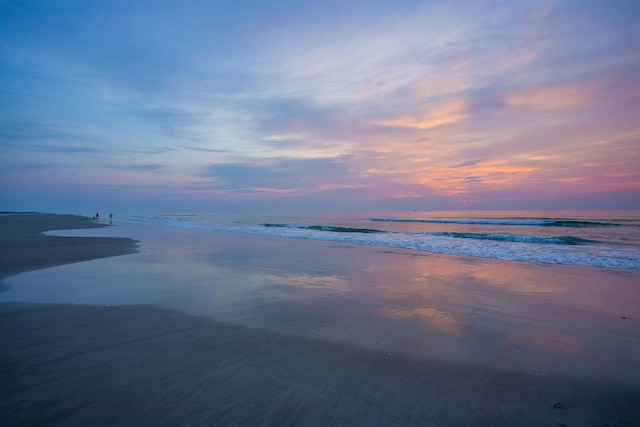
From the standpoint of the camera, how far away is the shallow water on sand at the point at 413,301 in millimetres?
4223

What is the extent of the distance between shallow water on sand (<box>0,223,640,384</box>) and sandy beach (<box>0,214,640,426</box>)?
4cm

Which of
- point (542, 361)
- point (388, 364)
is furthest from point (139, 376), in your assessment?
point (542, 361)

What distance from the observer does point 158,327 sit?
4.79 meters

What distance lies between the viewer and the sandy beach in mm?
2855

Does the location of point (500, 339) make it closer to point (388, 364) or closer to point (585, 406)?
point (585, 406)

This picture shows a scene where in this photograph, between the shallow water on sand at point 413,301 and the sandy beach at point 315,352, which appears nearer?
the sandy beach at point 315,352

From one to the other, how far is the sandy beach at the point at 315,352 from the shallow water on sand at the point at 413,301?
0.04 m

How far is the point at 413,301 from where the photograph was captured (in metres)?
6.50

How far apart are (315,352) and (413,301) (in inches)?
127

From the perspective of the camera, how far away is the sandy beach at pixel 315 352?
286cm

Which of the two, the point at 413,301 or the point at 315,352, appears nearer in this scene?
the point at 315,352

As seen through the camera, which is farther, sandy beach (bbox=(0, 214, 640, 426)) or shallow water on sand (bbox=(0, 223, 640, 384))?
shallow water on sand (bbox=(0, 223, 640, 384))

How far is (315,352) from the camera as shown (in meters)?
4.04

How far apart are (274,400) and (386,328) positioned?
2.51 metres
